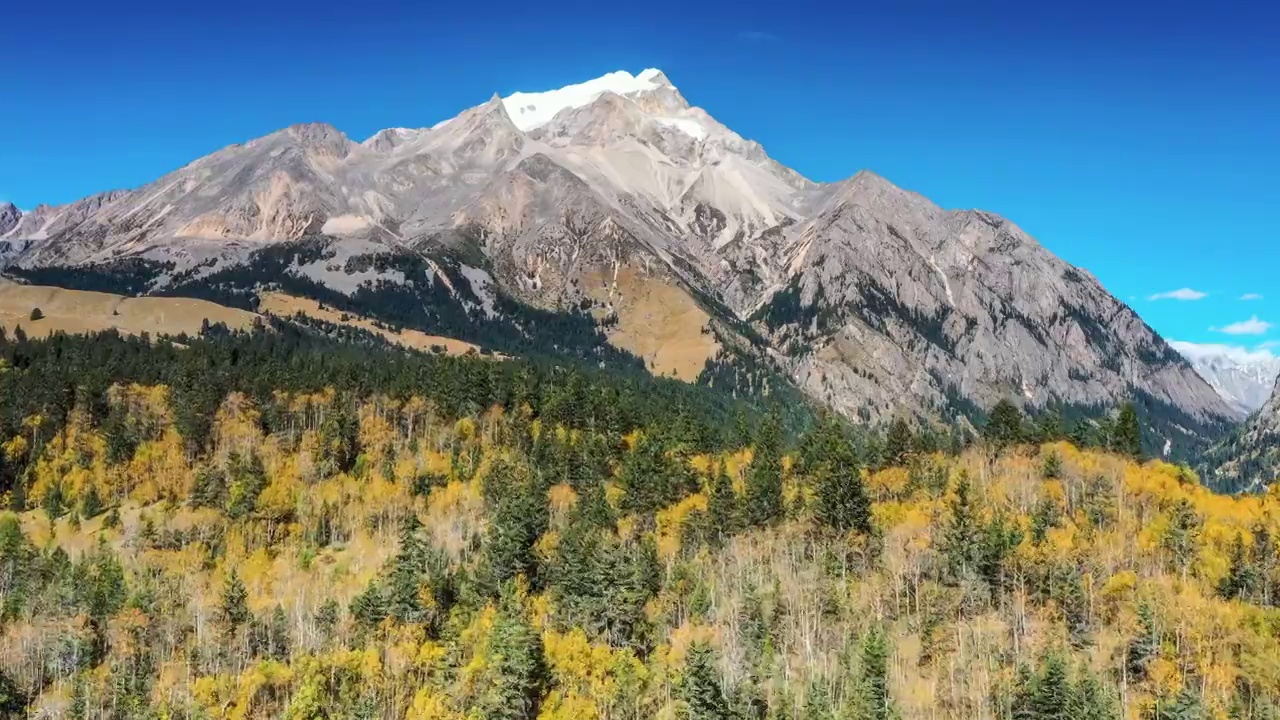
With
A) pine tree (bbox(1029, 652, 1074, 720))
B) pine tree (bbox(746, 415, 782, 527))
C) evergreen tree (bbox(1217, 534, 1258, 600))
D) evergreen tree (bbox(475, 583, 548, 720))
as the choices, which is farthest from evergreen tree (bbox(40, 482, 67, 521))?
evergreen tree (bbox(1217, 534, 1258, 600))

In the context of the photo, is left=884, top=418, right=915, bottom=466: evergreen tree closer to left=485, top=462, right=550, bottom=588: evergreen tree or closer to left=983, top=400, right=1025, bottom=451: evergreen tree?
left=983, top=400, right=1025, bottom=451: evergreen tree

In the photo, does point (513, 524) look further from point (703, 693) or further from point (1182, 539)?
point (1182, 539)

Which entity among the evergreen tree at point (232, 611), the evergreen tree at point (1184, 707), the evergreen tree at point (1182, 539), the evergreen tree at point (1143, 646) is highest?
the evergreen tree at point (1182, 539)

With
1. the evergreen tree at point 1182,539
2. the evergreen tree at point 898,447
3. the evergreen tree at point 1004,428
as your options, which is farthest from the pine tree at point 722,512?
the evergreen tree at point 1004,428

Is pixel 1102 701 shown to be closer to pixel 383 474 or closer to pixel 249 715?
pixel 249 715

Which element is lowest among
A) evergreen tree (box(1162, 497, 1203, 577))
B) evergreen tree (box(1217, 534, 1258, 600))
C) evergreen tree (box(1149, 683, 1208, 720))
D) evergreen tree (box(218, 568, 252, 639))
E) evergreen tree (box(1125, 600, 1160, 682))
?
evergreen tree (box(218, 568, 252, 639))

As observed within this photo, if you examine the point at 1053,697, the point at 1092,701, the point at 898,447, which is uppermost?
the point at 898,447

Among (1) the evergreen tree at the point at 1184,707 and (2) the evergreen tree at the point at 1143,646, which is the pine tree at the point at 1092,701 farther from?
(2) the evergreen tree at the point at 1143,646

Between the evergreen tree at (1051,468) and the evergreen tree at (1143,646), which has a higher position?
the evergreen tree at (1051,468)

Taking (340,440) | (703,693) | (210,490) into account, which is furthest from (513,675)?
(340,440)
